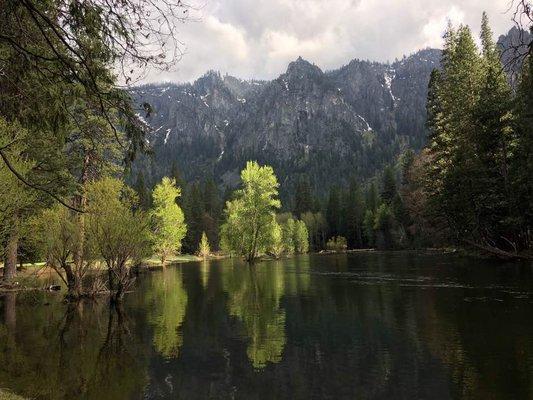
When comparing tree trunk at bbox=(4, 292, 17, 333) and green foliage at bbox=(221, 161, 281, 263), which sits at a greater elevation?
green foliage at bbox=(221, 161, 281, 263)

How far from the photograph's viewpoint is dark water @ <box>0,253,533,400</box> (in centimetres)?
1148

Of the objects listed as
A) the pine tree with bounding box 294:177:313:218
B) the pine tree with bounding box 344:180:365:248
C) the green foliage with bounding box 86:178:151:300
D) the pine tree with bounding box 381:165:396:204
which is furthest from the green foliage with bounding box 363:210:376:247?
the green foliage with bounding box 86:178:151:300

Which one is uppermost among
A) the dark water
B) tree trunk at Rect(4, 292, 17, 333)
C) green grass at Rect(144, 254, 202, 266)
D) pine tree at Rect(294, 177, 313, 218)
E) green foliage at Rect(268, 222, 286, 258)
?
pine tree at Rect(294, 177, 313, 218)

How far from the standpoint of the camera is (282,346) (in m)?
15.4

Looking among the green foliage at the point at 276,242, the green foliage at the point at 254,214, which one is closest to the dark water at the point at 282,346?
the green foliage at the point at 254,214

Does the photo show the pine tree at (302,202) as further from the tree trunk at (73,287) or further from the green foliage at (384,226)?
the tree trunk at (73,287)

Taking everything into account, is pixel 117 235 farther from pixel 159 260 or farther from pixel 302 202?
pixel 302 202

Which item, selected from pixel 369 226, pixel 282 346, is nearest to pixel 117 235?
pixel 282 346

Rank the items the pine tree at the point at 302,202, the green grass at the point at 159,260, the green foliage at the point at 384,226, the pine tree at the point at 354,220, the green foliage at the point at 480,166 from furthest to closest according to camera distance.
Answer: the pine tree at the point at 302,202, the pine tree at the point at 354,220, the green foliage at the point at 384,226, the green grass at the point at 159,260, the green foliage at the point at 480,166

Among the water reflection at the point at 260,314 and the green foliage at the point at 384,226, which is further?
the green foliage at the point at 384,226

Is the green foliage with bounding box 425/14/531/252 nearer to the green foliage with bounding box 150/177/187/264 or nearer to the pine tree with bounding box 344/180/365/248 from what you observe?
the green foliage with bounding box 150/177/187/264

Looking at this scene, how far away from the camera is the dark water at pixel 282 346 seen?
452 inches

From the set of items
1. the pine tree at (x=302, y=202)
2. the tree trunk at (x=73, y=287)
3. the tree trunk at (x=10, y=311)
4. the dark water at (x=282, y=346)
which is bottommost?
the dark water at (x=282, y=346)

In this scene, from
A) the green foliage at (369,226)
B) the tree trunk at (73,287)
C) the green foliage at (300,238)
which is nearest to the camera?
the tree trunk at (73,287)
